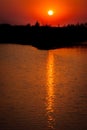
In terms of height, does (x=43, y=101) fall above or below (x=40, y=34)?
below

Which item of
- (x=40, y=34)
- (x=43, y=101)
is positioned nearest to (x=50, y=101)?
(x=43, y=101)

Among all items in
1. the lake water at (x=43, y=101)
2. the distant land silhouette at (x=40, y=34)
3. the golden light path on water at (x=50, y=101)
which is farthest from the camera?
the distant land silhouette at (x=40, y=34)

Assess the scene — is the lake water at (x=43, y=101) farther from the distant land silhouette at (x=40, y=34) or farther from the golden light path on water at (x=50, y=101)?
the distant land silhouette at (x=40, y=34)

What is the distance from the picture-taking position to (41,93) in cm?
1366

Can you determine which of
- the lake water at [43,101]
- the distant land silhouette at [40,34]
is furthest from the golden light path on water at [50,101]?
the distant land silhouette at [40,34]

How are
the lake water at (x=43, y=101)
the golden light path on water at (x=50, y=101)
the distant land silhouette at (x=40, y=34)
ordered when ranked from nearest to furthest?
the lake water at (x=43, y=101), the golden light path on water at (x=50, y=101), the distant land silhouette at (x=40, y=34)

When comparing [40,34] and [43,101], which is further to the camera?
[40,34]

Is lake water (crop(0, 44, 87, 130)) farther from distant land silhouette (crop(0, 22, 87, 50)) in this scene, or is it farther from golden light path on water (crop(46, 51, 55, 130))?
distant land silhouette (crop(0, 22, 87, 50))

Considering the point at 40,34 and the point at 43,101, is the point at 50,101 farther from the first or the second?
the point at 40,34

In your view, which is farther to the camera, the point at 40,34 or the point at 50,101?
the point at 40,34

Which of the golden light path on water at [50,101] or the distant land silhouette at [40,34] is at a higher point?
the distant land silhouette at [40,34]

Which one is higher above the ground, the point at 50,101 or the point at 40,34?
the point at 40,34

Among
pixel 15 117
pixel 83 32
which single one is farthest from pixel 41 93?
pixel 83 32

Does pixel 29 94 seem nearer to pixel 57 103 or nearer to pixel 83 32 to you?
pixel 57 103
